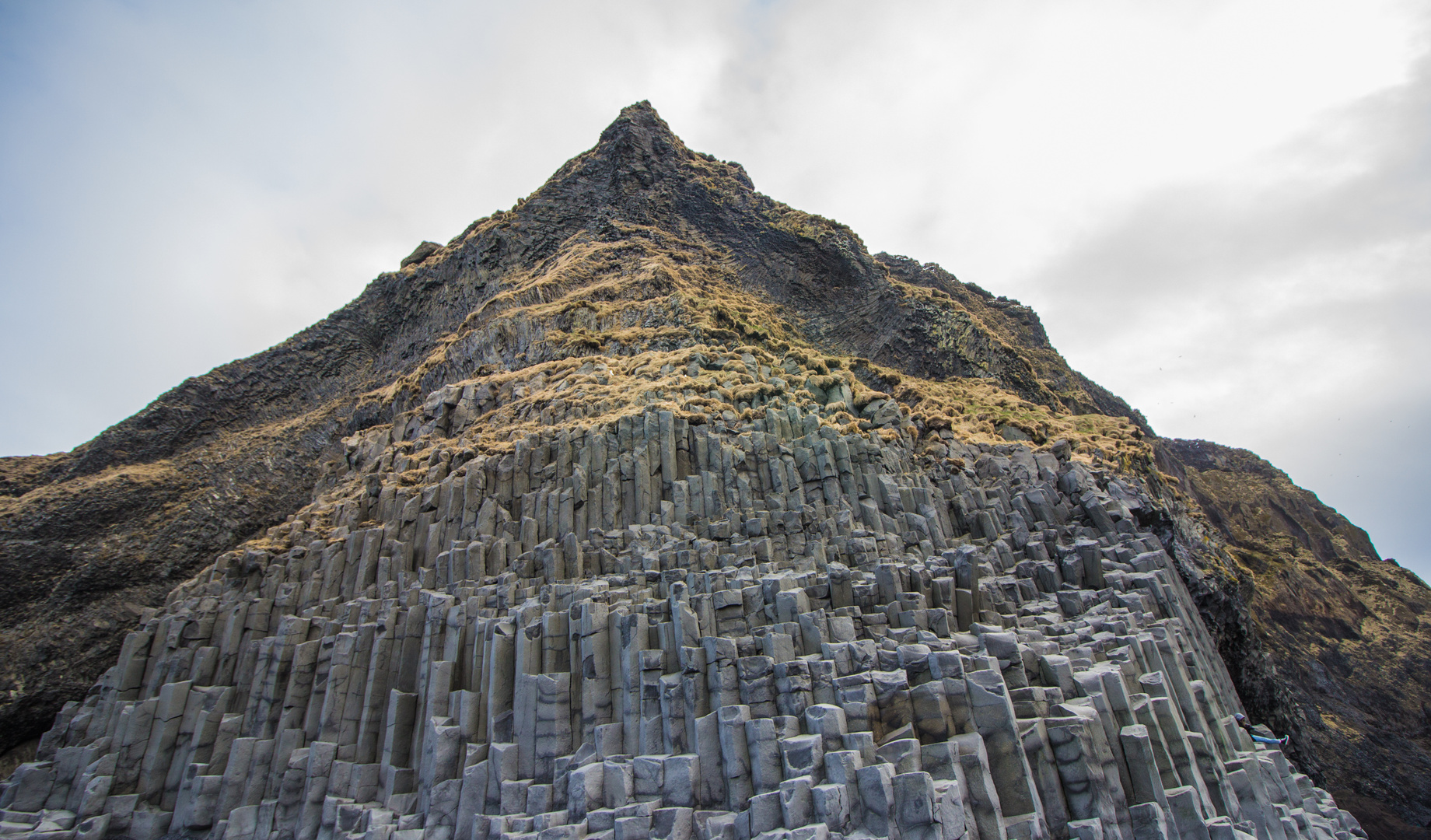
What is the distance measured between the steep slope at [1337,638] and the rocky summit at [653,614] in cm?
28

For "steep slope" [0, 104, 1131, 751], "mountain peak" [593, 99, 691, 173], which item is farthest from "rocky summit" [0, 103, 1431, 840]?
"mountain peak" [593, 99, 691, 173]

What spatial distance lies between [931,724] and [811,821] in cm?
194

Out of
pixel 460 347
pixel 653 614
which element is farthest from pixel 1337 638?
pixel 460 347

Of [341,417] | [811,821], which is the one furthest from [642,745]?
[341,417]

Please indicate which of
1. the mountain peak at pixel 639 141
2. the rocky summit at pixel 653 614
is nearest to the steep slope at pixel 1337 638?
the rocky summit at pixel 653 614

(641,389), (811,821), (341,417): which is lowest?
(811,821)

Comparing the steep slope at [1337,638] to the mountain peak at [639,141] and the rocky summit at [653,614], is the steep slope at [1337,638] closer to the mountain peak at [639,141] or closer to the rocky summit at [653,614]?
the rocky summit at [653,614]

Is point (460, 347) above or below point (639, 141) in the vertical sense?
below

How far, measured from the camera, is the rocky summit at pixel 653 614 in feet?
26.3

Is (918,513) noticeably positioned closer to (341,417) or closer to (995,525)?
(995,525)

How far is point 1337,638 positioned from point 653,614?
136 ft

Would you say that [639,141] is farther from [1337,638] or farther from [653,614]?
[1337,638]

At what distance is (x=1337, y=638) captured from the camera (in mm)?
34094

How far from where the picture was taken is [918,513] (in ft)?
49.5
